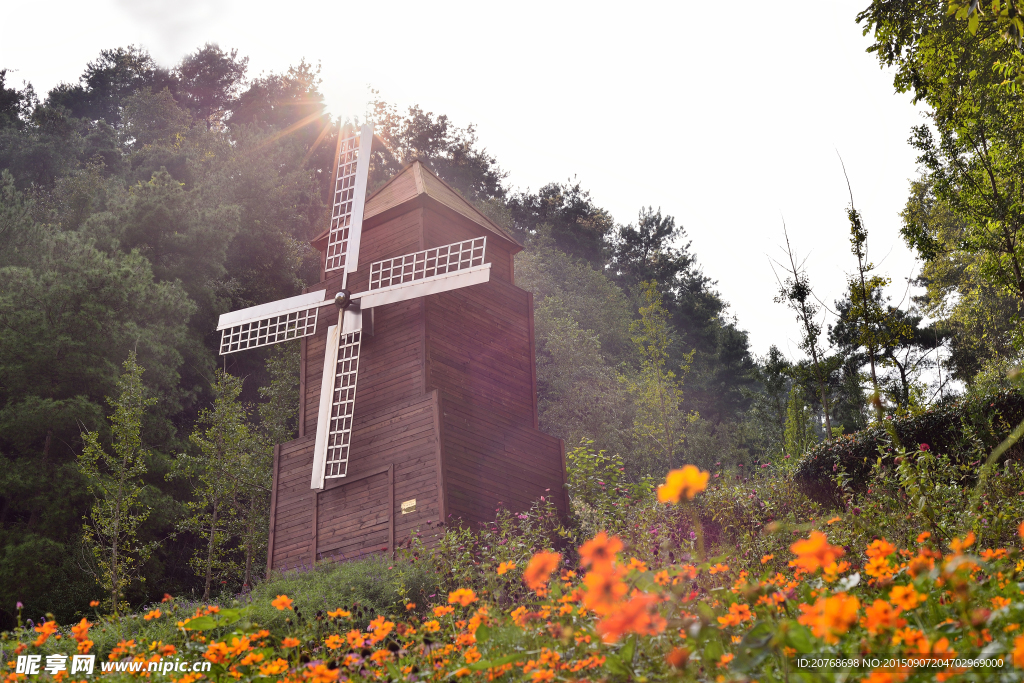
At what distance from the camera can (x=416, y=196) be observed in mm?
13930

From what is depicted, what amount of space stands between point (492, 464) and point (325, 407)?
107 inches

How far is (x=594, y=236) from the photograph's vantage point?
3744 centimetres

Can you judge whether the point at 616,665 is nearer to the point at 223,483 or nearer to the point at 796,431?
the point at 223,483

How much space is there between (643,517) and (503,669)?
5609 millimetres

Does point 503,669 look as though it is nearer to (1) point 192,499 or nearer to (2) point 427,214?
(2) point 427,214

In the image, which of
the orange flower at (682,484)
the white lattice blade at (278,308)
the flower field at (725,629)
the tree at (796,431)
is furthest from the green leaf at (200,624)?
the tree at (796,431)

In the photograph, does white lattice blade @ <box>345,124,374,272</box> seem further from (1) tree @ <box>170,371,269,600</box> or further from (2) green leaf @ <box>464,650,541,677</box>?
(2) green leaf @ <box>464,650,541,677</box>

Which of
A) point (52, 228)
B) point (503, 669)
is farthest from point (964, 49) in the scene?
point (52, 228)

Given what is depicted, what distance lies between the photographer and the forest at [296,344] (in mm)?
10758

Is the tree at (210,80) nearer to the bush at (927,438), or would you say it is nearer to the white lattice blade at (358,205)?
the white lattice blade at (358,205)

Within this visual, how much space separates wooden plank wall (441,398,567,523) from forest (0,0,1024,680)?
748 millimetres

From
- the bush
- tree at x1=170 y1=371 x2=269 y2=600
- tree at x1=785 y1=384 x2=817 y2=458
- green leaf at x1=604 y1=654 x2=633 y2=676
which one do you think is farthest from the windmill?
green leaf at x1=604 y1=654 x2=633 y2=676

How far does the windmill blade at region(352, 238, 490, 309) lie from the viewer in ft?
40.2

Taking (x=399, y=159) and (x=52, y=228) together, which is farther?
(x=399, y=159)
